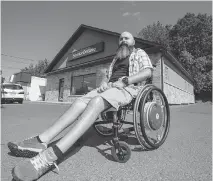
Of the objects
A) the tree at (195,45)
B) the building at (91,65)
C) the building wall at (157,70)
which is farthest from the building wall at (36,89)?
the tree at (195,45)

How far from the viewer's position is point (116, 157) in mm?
1514

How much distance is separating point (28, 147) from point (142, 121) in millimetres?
1116

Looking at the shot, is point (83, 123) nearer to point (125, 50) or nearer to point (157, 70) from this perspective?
point (125, 50)

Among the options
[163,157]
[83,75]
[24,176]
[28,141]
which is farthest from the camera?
[83,75]

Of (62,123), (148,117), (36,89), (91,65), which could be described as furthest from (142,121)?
(36,89)

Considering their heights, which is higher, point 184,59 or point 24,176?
point 184,59

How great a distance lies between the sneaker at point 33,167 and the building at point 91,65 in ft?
31.9

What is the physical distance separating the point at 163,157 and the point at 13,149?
1.54 meters

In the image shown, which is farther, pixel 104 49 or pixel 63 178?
pixel 104 49

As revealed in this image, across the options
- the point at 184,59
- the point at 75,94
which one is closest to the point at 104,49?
the point at 75,94

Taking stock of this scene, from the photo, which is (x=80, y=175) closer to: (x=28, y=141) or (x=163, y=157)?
(x=28, y=141)

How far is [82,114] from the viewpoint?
1.46 metres

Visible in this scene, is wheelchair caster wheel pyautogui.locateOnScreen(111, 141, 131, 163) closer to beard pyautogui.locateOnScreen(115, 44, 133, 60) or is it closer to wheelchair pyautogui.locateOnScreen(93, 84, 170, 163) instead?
wheelchair pyautogui.locateOnScreen(93, 84, 170, 163)

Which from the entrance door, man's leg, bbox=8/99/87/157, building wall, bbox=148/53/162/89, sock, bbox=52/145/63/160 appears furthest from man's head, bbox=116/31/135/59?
the entrance door
